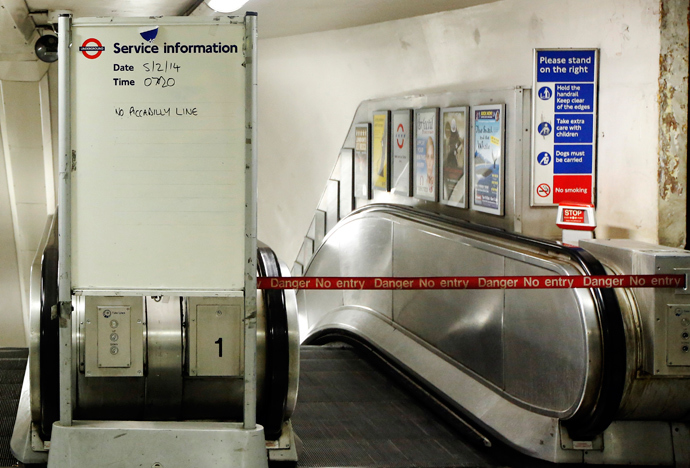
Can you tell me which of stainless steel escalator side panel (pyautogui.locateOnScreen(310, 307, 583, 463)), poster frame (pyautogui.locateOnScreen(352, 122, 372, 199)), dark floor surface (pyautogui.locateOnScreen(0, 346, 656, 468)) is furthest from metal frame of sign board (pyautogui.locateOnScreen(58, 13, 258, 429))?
poster frame (pyautogui.locateOnScreen(352, 122, 372, 199))

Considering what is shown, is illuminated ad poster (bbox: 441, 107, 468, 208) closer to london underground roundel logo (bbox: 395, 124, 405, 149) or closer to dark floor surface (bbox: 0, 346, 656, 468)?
london underground roundel logo (bbox: 395, 124, 405, 149)

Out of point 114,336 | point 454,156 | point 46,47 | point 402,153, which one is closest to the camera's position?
point 114,336

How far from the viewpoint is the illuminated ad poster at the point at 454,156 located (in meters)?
Result: 5.85

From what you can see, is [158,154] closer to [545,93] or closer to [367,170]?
[545,93]

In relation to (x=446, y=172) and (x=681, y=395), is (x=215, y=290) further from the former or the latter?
(x=446, y=172)

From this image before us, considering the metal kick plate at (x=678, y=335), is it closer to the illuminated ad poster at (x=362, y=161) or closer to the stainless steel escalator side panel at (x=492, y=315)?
the stainless steel escalator side panel at (x=492, y=315)

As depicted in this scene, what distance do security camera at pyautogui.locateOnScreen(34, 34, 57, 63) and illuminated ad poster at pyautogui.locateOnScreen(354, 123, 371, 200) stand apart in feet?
10.2

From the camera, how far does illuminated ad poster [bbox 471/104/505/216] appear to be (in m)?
5.29

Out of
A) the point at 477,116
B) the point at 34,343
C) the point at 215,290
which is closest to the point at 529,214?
the point at 477,116

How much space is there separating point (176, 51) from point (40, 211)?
21.7 ft

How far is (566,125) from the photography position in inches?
183

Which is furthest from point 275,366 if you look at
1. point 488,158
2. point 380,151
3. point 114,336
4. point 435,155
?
point 380,151

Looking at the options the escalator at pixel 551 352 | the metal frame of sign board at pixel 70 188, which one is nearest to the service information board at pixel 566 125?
the escalator at pixel 551 352

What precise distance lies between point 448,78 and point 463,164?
3.30 ft
